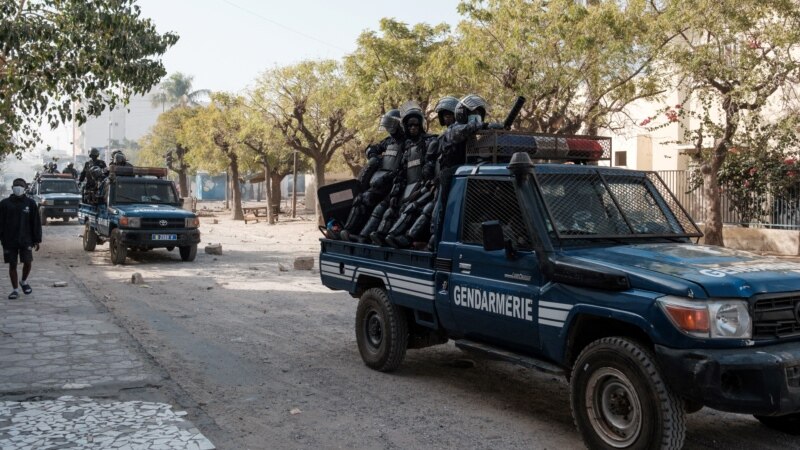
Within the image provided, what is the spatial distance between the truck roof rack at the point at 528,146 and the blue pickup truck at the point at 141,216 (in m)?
11.5

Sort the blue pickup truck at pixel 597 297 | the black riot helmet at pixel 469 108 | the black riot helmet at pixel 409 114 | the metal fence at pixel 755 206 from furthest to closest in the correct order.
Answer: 1. the metal fence at pixel 755 206
2. the black riot helmet at pixel 409 114
3. the black riot helmet at pixel 469 108
4. the blue pickup truck at pixel 597 297

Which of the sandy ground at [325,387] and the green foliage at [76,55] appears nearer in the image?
the sandy ground at [325,387]

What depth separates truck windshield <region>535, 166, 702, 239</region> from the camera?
5328 mm

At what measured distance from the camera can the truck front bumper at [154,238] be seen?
15969 millimetres

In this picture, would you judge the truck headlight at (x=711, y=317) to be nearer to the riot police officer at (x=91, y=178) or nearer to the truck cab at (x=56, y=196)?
the riot police officer at (x=91, y=178)

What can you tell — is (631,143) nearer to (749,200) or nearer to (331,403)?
(749,200)

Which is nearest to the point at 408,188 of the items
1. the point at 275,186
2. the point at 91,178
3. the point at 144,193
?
the point at 144,193

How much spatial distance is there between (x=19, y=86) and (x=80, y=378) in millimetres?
7264

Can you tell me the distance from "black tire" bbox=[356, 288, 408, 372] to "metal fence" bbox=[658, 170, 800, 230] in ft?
38.8

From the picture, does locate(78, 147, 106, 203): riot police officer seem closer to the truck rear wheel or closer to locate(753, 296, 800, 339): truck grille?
the truck rear wheel

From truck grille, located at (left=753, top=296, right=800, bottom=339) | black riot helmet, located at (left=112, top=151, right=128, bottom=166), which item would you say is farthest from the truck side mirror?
black riot helmet, located at (left=112, top=151, right=128, bottom=166)

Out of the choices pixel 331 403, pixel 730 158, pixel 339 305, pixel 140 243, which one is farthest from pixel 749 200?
pixel 331 403

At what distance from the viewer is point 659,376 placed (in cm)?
429

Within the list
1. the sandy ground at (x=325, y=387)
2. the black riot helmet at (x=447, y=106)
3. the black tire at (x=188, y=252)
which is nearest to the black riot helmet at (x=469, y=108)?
the black riot helmet at (x=447, y=106)
